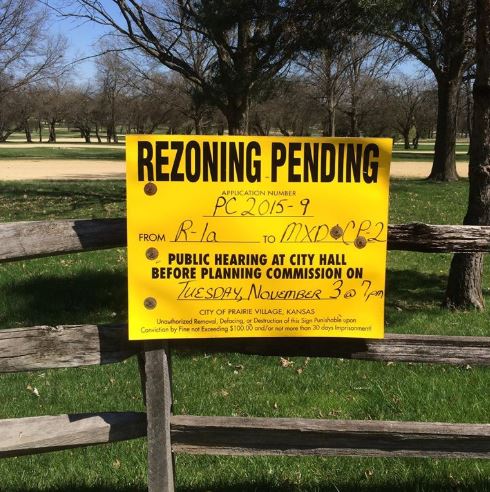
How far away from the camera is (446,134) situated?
2233 centimetres

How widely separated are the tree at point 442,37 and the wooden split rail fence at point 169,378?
5.89m

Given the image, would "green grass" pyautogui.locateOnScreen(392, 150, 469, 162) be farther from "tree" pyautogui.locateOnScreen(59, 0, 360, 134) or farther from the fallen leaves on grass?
the fallen leaves on grass

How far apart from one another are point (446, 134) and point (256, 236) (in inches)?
841

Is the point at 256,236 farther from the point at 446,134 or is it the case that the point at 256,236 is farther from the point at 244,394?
the point at 446,134

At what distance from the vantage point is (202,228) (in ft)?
8.20

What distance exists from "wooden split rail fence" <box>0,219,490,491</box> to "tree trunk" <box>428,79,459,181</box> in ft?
67.2

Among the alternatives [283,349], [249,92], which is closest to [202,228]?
[283,349]

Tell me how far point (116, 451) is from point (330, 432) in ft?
4.90

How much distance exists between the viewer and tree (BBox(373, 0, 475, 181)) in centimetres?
836

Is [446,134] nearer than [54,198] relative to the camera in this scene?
No

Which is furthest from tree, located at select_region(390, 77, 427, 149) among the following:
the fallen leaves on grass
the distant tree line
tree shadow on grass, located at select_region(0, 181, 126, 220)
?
the fallen leaves on grass

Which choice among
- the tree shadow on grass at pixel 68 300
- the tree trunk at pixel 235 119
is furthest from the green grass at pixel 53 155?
the tree shadow on grass at pixel 68 300

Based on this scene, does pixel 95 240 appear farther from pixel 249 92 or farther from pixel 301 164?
pixel 249 92

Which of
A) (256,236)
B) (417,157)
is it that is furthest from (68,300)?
(417,157)
